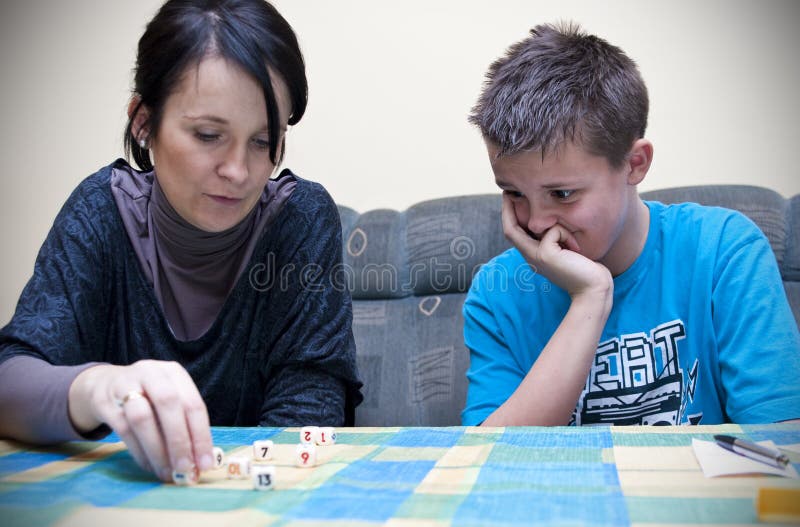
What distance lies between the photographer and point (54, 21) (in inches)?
101

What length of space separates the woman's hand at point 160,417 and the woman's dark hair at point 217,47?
0.49 meters

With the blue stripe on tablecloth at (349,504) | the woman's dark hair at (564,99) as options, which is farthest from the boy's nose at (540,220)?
the blue stripe on tablecloth at (349,504)

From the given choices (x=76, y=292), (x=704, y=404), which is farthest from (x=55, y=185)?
(x=704, y=404)

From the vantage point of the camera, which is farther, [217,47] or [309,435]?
[217,47]

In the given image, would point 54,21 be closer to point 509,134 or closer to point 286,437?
point 509,134

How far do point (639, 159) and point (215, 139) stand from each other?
27.2 inches

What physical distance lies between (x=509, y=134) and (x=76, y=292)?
2.30ft

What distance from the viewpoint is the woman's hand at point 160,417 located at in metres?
0.65

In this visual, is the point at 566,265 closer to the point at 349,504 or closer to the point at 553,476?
the point at 553,476

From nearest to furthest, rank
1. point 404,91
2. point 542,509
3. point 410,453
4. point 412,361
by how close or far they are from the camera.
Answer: point 542,509
point 410,453
point 412,361
point 404,91

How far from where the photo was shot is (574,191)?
114 centimetres

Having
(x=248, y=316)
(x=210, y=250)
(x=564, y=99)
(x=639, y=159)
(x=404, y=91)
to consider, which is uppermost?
(x=404, y=91)

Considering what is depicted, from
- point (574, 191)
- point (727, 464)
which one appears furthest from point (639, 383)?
point (727, 464)

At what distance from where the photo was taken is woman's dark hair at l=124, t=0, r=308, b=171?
104cm
